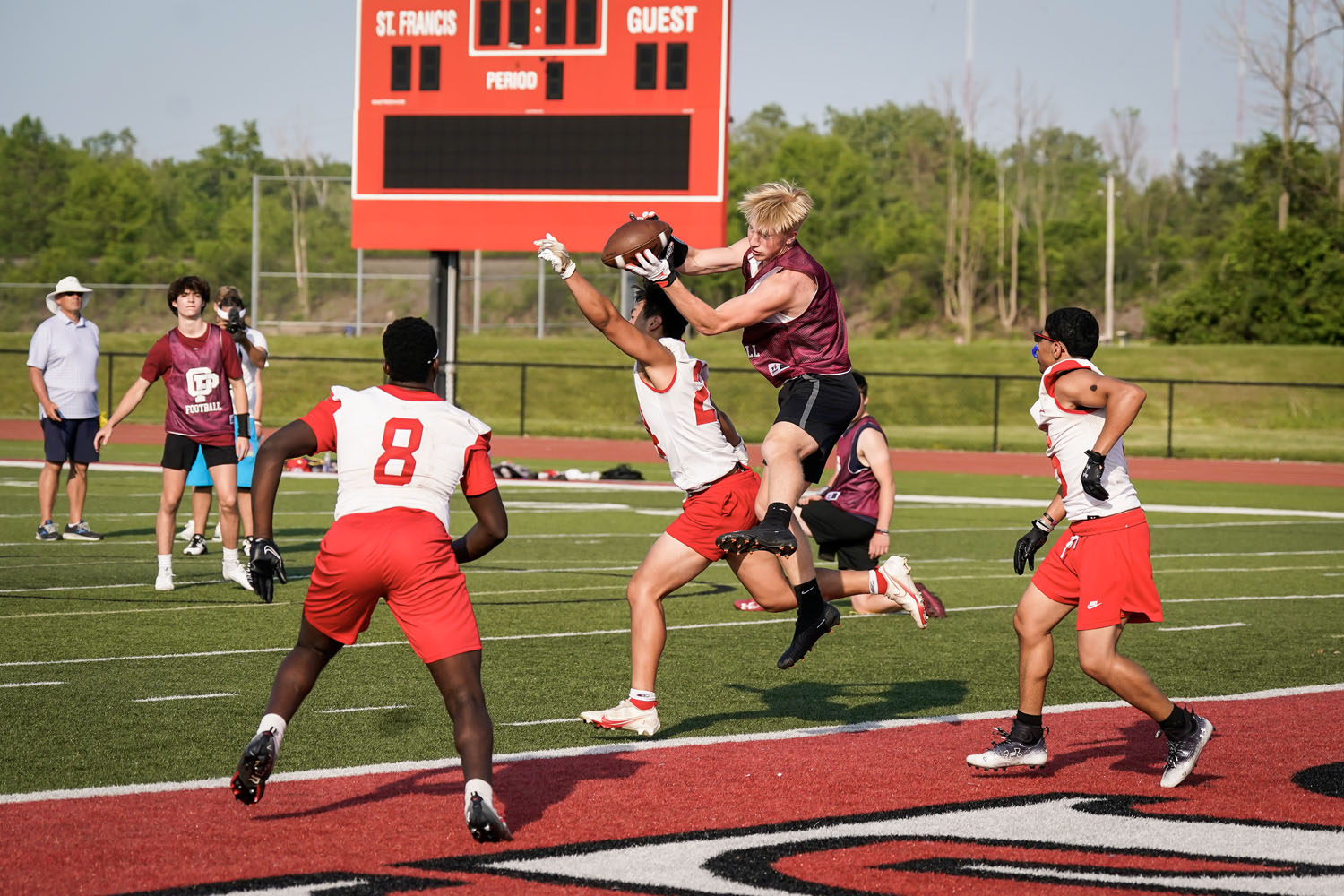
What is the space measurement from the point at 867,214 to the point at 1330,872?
75474 millimetres

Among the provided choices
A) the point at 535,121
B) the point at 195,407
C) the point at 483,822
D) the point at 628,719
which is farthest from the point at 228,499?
the point at 535,121

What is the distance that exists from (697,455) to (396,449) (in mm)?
2009

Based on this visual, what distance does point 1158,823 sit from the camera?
17.3 ft

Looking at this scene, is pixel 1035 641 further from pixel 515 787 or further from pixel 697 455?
pixel 515 787

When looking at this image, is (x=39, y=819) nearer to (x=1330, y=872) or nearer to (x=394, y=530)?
(x=394, y=530)

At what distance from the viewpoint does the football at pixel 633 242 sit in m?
6.05

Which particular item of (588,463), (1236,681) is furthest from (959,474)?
(1236,681)

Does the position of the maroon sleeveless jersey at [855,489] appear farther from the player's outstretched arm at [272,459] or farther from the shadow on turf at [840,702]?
the player's outstretched arm at [272,459]

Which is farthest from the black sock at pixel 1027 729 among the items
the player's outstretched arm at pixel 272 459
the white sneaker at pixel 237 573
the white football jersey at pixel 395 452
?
the white sneaker at pixel 237 573

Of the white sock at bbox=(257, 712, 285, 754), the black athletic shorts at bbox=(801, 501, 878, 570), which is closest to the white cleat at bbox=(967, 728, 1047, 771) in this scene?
the white sock at bbox=(257, 712, 285, 754)

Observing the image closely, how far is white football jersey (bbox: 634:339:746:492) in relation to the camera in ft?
21.4

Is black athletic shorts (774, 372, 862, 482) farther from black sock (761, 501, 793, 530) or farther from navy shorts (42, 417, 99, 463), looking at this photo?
navy shorts (42, 417, 99, 463)

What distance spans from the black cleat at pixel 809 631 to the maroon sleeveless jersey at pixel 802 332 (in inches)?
43.4

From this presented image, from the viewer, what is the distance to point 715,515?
21.7 feet
